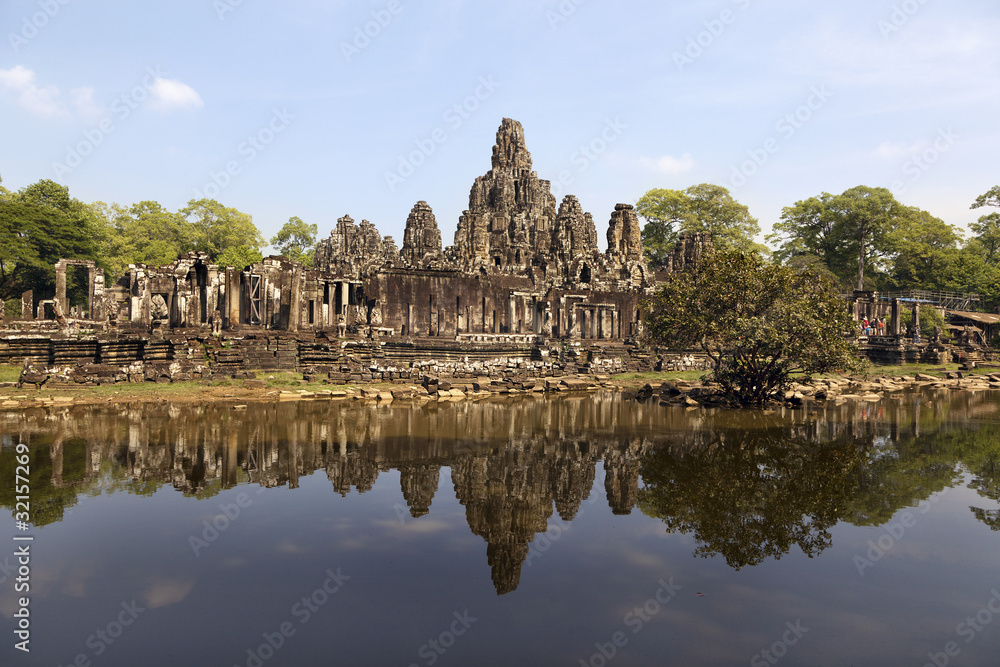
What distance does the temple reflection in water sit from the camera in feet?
28.0

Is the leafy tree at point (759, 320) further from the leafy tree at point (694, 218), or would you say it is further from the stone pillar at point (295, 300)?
the leafy tree at point (694, 218)

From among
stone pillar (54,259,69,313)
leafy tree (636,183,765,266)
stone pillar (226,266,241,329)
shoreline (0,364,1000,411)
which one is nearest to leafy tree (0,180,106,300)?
stone pillar (54,259,69,313)

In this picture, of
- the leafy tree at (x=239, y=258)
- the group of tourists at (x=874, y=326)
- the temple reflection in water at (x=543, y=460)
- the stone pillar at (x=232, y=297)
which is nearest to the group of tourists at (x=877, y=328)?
the group of tourists at (x=874, y=326)

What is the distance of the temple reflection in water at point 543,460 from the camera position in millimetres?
8522

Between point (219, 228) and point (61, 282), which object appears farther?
point (219, 228)

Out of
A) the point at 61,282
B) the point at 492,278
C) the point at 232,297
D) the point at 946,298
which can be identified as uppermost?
the point at 492,278

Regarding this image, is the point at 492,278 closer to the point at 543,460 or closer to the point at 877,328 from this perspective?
the point at 543,460

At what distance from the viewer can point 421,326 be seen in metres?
32.0

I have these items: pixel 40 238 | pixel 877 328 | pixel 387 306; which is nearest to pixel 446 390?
pixel 387 306

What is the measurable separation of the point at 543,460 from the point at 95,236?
47285 mm

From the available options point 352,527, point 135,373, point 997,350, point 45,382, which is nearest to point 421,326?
point 135,373

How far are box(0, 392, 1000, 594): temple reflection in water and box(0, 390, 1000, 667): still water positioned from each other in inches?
2.9

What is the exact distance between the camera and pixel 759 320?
18.7 m

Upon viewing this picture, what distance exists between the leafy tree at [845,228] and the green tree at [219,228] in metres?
54.3
